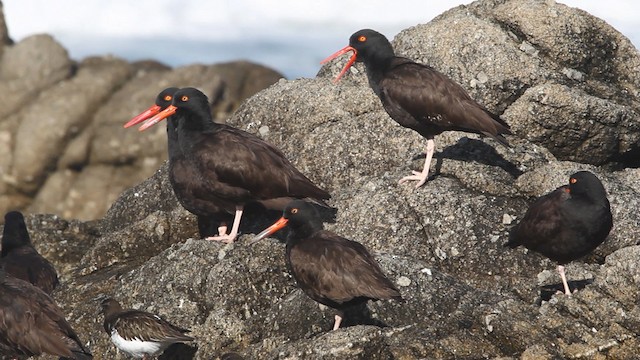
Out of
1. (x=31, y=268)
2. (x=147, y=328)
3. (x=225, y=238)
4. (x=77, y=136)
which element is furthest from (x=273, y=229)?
(x=77, y=136)

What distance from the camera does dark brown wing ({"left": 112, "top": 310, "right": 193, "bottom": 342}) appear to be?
11008 mm

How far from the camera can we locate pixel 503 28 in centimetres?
1565

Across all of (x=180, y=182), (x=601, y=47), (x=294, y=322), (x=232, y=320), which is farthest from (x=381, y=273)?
(x=601, y=47)

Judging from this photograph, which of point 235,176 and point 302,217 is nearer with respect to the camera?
point 302,217

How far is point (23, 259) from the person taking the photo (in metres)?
14.4

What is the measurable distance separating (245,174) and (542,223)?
3.70 metres

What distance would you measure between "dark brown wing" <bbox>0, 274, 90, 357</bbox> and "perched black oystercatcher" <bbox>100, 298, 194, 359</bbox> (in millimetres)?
434

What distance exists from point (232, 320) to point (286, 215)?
1352 millimetres

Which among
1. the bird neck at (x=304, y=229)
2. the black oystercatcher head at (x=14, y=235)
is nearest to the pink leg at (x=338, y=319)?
the bird neck at (x=304, y=229)

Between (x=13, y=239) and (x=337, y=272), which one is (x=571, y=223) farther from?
(x=13, y=239)

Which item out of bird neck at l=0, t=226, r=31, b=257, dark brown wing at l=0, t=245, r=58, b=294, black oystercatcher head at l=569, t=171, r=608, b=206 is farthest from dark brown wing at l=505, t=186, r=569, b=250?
bird neck at l=0, t=226, r=31, b=257

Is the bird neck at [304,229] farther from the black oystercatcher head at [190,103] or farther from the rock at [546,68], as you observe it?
the rock at [546,68]

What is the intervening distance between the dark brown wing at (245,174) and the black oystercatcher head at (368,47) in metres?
2.19

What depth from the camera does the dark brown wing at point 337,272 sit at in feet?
33.6
